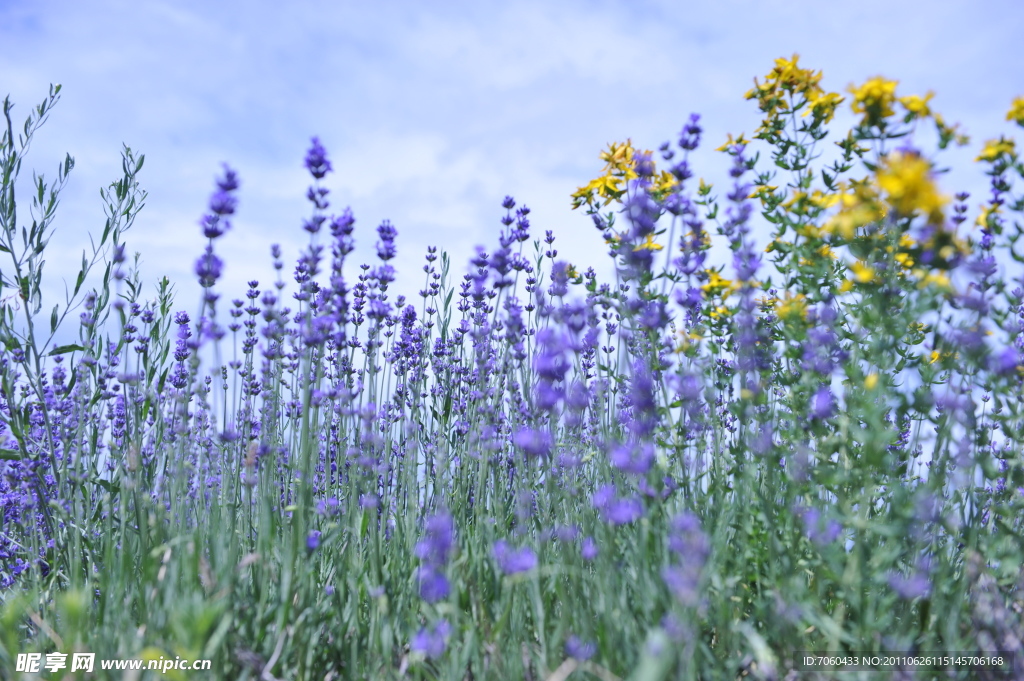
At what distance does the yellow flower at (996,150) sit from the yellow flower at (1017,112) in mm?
88

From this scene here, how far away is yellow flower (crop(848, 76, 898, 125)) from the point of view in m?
2.63

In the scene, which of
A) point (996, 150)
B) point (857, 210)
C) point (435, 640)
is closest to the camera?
point (435, 640)

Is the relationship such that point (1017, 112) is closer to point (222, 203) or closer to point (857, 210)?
point (857, 210)

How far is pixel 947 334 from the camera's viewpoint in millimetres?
2682

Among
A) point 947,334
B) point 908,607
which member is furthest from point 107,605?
point 947,334

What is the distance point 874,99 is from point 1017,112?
2.06 ft

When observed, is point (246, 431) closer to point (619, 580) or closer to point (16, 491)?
point (16, 491)

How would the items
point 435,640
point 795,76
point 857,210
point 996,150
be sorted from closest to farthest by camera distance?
point 435,640, point 857,210, point 996,150, point 795,76

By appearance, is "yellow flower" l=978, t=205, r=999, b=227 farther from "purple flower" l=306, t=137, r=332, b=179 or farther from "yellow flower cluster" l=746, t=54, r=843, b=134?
"purple flower" l=306, t=137, r=332, b=179

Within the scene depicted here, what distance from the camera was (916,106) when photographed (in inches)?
104

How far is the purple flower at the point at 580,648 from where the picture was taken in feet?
7.11

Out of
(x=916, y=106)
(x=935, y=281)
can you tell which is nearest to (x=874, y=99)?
(x=916, y=106)

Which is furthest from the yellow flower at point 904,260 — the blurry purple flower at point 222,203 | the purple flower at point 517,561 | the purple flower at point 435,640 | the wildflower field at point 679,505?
the blurry purple flower at point 222,203

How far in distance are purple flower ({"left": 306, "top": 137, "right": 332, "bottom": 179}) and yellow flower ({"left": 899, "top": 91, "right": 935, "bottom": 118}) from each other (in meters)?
2.10
